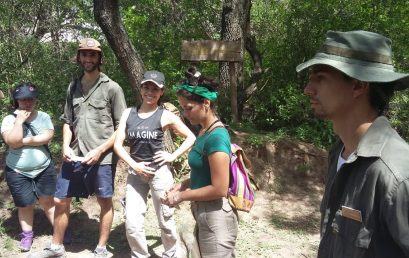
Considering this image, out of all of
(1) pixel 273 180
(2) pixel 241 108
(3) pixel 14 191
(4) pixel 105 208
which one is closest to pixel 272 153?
(1) pixel 273 180

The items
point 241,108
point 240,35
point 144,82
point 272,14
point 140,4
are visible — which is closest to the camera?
point 144,82

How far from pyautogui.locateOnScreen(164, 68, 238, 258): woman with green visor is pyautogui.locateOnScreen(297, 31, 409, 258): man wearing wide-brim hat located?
0.89 meters

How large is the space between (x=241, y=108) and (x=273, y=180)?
9.66 ft

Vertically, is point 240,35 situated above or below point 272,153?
above

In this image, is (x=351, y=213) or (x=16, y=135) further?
(x=16, y=135)

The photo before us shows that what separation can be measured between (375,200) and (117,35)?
416cm

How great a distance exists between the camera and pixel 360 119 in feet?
5.03

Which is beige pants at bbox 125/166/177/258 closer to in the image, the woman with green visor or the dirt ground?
the dirt ground

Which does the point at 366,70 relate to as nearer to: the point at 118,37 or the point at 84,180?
the point at 84,180

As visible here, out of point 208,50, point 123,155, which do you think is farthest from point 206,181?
point 208,50

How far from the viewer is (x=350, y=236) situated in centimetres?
143

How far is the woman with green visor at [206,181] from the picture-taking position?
2.45 metres

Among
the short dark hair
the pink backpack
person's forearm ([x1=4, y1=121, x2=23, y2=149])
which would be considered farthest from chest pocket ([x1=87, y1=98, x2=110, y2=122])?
the short dark hair

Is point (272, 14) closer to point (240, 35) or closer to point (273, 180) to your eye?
point (240, 35)
